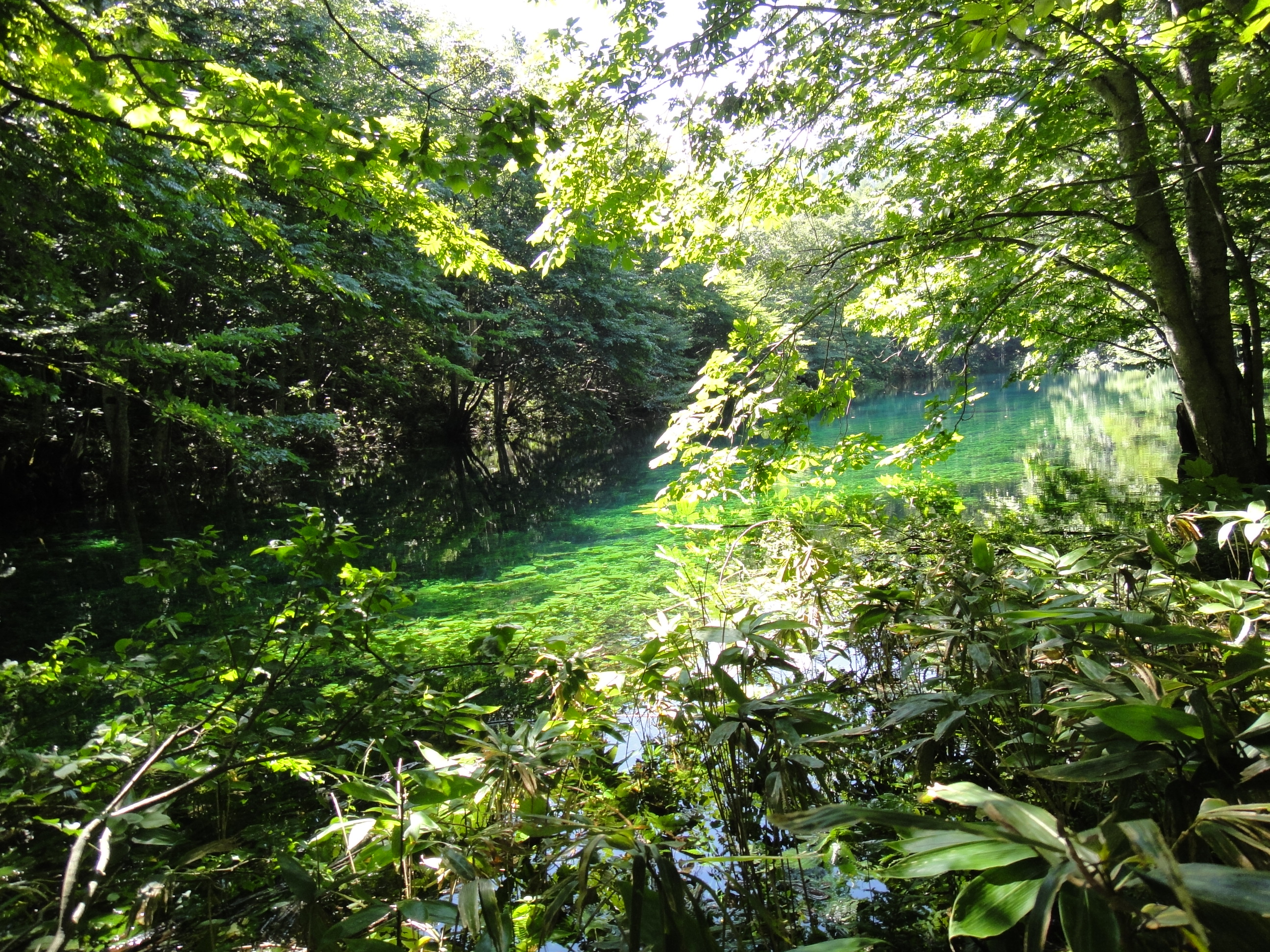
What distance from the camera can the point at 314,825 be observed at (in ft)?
6.71

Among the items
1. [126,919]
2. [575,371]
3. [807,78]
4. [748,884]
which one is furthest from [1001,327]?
[575,371]

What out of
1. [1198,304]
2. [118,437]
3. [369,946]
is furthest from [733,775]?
[118,437]

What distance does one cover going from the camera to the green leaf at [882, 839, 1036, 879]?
0.69 metres

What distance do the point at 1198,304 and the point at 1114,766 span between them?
4.43 meters

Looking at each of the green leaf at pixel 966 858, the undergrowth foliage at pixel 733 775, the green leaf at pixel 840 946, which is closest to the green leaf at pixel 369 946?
the undergrowth foliage at pixel 733 775

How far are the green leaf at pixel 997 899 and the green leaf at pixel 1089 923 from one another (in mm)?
35

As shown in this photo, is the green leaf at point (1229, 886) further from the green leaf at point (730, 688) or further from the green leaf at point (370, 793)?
the green leaf at point (370, 793)

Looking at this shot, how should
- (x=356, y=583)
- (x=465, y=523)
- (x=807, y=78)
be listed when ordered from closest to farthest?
1. (x=356, y=583)
2. (x=807, y=78)
3. (x=465, y=523)

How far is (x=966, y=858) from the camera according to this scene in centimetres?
71

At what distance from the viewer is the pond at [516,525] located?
536 cm

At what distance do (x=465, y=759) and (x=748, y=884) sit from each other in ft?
2.59

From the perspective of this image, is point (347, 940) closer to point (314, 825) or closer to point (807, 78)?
point (314, 825)

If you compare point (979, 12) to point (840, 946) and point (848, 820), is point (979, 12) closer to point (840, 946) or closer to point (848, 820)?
point (848, 820)

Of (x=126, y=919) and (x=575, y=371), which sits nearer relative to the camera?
(x=126, y=919)
